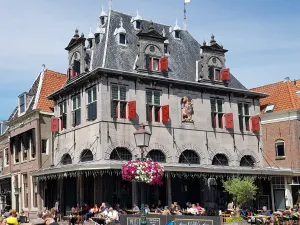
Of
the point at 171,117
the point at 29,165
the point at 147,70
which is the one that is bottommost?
the point at 29,165

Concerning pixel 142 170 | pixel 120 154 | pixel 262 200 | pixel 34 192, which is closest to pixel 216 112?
pixel 262 200

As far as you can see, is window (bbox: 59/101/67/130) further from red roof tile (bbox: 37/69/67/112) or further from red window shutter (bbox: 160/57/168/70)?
red window shutter (bbox: 160/57/168/70)

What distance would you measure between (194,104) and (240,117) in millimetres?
4299

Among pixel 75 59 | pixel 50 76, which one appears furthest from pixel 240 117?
pixel 50 76

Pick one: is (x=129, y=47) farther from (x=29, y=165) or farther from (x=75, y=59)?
(x=29, y=165)

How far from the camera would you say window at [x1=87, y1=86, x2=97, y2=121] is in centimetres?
2801

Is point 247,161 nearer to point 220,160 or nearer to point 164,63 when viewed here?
point 220,160

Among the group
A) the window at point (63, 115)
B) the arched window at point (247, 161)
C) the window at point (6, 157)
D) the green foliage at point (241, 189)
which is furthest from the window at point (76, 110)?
the window at point (6, 157)

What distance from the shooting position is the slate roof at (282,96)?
3416 cm

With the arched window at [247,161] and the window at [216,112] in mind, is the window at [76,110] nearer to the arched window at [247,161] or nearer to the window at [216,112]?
the window at [216,112]

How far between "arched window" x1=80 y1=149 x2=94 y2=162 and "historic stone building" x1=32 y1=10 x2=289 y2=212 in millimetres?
60

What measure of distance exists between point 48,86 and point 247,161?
15.5 m

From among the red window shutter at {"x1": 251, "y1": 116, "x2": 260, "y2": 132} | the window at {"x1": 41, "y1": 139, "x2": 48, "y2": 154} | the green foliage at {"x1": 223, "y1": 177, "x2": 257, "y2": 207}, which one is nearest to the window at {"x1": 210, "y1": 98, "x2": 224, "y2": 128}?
the red window shutter at {"x1": 251, "y1": 116, "x2": 260, "y2": 132}

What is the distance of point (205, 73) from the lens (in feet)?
106
